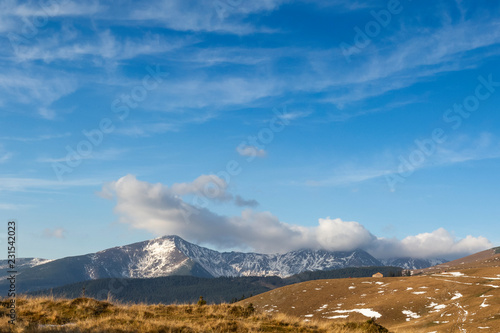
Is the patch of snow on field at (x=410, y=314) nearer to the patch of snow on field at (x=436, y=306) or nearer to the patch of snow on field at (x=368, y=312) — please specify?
the patch of snow on field at (x=436, y=306)

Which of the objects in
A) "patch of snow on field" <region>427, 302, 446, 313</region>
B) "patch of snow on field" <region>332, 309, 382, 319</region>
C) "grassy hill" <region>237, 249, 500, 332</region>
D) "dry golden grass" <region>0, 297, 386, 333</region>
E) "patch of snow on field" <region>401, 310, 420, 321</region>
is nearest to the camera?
"dry golden grass" <region>0, 297, 386, 333</region>

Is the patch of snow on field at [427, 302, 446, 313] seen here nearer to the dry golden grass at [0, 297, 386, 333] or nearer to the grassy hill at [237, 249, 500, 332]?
the grassy hill at [237, 249, 500, 332]

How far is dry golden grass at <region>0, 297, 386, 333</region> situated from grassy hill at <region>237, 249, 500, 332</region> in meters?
45.1

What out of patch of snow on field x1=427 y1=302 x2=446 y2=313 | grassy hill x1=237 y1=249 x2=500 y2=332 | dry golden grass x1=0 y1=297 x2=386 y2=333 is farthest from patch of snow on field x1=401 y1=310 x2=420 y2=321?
dry golden grass x1=0 y1=297 x2=386 y2=333

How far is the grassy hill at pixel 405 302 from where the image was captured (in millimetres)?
80625

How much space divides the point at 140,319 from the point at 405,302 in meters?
116

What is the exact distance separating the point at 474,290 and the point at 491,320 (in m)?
43.9

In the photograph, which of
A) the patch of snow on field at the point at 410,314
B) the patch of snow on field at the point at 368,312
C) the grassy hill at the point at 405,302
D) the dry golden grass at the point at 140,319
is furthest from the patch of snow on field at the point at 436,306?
the dry golden grass at the point at 140,319

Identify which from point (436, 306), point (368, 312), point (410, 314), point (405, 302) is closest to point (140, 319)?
point (410, 314)

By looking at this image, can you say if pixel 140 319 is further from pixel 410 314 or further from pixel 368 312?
pixel 368 312

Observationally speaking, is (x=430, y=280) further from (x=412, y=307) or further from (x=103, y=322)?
(x=103, y=322)

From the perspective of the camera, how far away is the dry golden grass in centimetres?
1716

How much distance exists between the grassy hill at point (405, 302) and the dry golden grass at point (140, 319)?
1775 inches

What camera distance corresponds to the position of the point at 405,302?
387 ft
